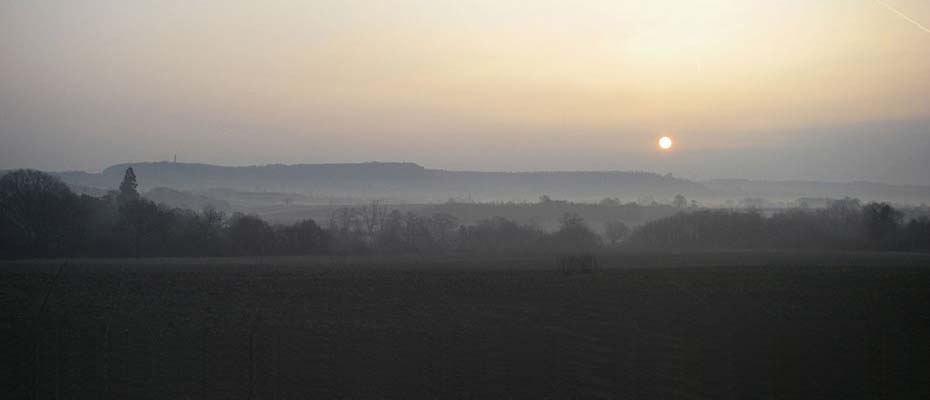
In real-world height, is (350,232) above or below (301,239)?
above

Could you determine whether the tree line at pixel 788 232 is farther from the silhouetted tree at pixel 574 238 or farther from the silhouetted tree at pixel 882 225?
the silhouetted tree at pixel 574 238

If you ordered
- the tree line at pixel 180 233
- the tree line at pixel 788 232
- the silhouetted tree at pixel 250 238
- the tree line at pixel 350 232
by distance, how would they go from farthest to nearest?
the tree line at pixel 788 232 < the silhouetted tree at pixel 250 238 < the tree line at pixel 350 232 < the tree line at pixel 180 233

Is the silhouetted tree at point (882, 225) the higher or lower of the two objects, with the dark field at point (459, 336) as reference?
higher

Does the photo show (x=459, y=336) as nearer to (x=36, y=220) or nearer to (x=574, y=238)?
(x=36, y=220)

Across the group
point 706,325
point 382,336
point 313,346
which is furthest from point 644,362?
point 313,346

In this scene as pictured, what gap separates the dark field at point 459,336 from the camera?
19781mm

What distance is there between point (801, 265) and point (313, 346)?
36273mm

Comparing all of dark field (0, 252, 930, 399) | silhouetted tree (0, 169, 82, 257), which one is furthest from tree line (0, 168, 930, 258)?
dark field (0, 252, 930, 399)

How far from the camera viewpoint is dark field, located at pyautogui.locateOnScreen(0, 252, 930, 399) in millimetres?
19781

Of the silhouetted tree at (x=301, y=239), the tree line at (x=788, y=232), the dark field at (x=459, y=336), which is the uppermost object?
the tree line at (x=788, y=232)

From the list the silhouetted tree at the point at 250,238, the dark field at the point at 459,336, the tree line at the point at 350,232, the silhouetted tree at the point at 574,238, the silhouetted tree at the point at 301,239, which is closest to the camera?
the dark field at the point at 459,336

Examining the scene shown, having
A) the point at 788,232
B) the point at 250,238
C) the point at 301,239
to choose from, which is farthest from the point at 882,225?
the point at 250,238

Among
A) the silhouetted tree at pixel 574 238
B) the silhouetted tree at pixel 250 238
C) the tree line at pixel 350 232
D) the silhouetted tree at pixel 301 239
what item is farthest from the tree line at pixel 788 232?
the silhouetted tree at pixel 250 238

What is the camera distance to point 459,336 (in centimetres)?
2506
